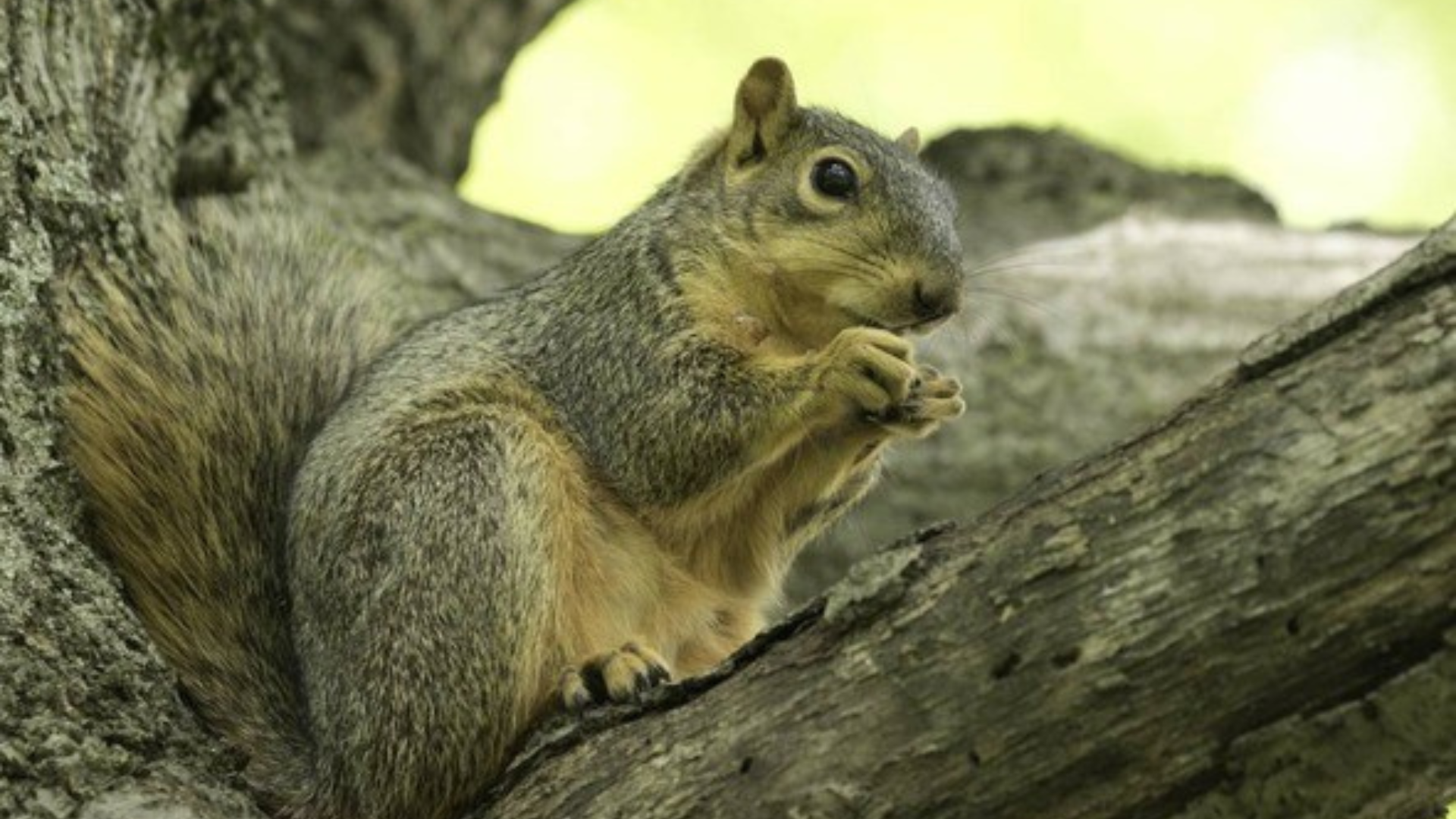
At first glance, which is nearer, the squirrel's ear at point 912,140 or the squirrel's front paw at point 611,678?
the squirrel's front paw at point 611,678

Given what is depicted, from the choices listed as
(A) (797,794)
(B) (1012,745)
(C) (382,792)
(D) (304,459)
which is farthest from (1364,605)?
(D) (304,459)

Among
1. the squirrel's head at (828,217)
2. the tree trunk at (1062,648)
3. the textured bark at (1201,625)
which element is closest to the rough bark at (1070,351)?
the squirrel's head at (828,217)

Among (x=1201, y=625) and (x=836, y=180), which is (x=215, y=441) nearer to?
(x=836, y=180)

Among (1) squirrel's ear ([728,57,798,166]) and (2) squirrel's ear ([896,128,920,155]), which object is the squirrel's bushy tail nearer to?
(1) squirrel's ear ([728,57,798,166])

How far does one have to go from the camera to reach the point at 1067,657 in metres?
1.60

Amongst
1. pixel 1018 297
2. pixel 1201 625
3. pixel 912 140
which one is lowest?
pixel 1201 625

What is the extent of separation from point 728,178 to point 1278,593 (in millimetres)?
1361

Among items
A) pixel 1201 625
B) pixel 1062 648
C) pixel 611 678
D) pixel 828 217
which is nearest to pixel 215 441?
pixel 611 678

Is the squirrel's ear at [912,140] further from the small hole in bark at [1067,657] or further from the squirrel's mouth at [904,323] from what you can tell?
the small hole in bark at [1067,657]

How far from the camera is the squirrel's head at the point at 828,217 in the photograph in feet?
8.18

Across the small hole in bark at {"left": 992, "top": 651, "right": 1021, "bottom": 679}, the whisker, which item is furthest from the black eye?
the small hole in bark at {"left": 992, "top": 651, "right": 1021, "bottom": 679}

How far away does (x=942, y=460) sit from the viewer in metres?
3.28

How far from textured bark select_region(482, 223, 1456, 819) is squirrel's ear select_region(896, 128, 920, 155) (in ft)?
4.30

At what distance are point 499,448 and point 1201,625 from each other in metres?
1.00
